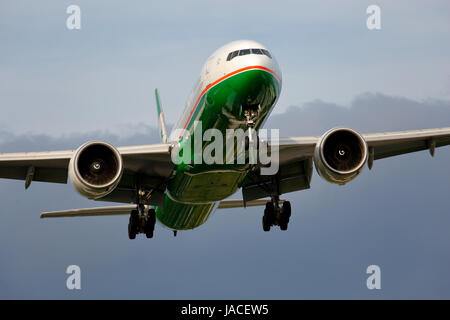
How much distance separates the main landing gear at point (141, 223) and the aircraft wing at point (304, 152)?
3.94 m

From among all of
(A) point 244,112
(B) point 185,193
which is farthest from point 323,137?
(B) point 185,193

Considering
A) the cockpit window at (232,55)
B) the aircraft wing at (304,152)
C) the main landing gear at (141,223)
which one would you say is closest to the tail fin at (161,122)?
the main landing gear at (141,223)

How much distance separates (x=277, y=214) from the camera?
28.1 metres

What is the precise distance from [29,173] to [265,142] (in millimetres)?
8356

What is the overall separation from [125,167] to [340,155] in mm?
7968

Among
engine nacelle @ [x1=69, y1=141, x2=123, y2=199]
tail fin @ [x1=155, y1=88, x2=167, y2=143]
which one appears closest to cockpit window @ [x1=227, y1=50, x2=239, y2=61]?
engine nacelle @ [x1=69, y1=141, x2=123, y2=199]

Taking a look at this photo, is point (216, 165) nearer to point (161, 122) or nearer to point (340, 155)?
point (340, 155)

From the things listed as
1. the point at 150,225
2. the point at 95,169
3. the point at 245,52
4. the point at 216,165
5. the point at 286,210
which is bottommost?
the point at 150,225

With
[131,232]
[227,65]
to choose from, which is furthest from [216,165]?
[131,232]

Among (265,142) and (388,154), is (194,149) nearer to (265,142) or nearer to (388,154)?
(265,142)

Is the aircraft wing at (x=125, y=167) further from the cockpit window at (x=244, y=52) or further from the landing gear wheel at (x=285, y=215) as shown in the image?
the cockpit window at (x=244, y=52)

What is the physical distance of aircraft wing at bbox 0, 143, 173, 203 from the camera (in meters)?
23.7

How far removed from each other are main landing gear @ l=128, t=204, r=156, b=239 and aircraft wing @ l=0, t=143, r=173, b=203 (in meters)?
0.58

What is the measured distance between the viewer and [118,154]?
22.7 metres
